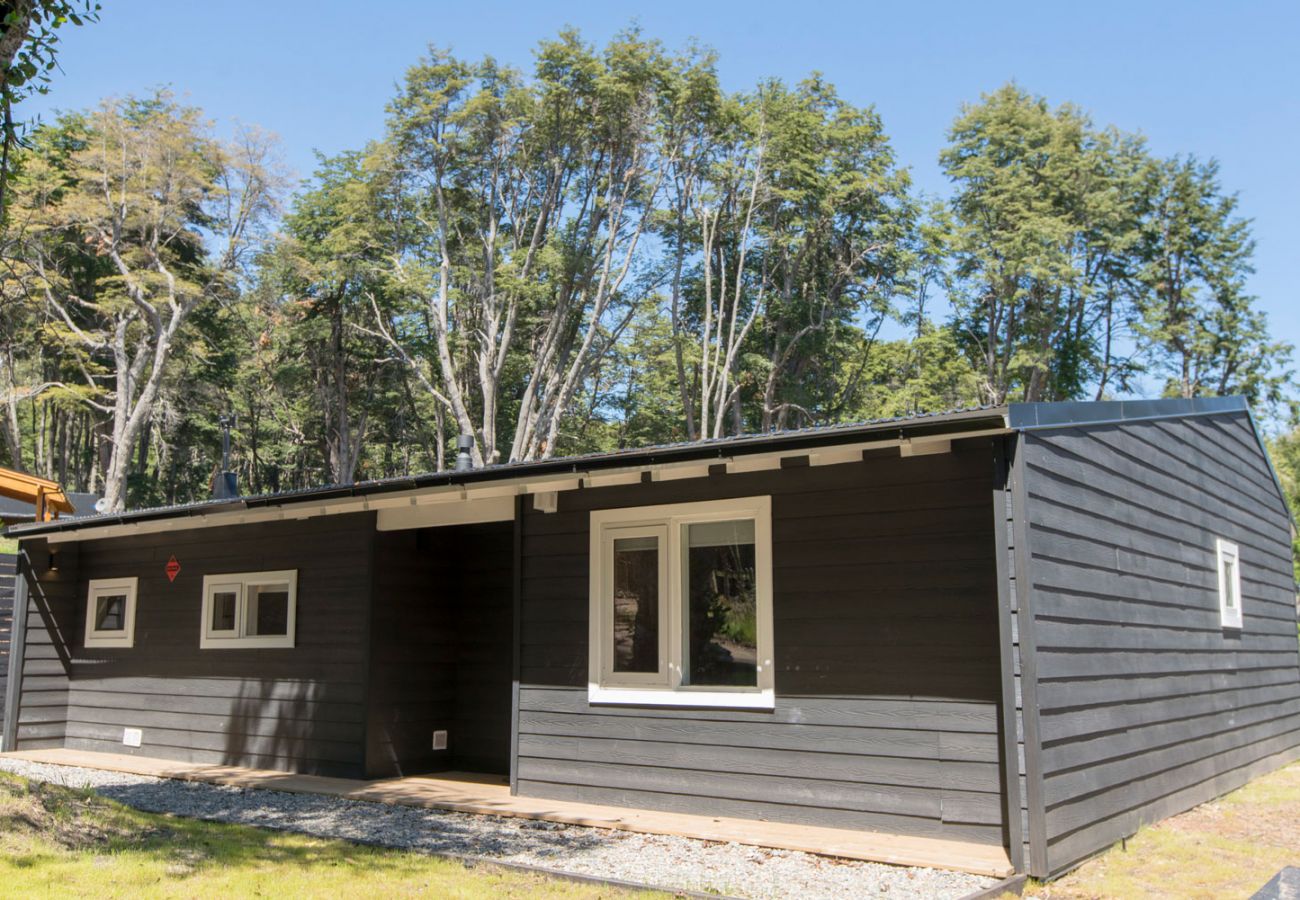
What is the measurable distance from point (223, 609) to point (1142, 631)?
7.36m

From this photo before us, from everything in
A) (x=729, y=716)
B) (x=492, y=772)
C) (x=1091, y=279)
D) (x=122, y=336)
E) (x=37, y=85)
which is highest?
(x=1091, y=279)

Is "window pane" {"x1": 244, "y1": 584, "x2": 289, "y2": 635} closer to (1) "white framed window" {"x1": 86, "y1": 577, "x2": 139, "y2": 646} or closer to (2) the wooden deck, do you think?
(2) the wooden deck

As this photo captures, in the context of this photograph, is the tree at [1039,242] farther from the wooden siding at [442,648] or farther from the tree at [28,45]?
A: the tree at [28,45]

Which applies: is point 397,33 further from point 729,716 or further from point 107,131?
point 729,716

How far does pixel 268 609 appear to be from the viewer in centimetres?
883

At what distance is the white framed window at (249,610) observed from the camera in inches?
339

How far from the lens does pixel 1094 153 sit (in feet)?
80.2

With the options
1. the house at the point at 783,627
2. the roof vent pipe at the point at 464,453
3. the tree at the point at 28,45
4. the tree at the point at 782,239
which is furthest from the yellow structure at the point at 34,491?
the tree at the point at 782,239

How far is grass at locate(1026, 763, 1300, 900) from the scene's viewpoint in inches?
186

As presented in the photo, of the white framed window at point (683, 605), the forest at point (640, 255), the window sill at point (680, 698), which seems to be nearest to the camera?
the window sill at point (680, 698)

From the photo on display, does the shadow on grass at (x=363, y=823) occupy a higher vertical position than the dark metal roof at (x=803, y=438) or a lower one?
lower

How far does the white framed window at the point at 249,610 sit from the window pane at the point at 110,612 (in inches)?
56.9

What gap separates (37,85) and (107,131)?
69.2ft

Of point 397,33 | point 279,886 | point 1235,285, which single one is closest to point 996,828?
point 279,886
